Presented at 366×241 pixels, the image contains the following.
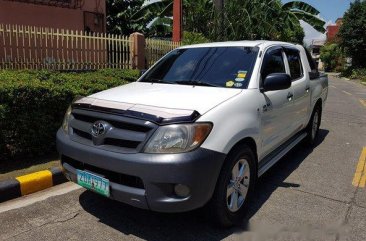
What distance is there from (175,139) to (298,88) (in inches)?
113

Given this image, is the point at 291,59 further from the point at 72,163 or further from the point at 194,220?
the point at 72,163

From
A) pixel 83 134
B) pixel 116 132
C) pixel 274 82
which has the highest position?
pixel 274 82

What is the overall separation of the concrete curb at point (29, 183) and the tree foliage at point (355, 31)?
32176 mm

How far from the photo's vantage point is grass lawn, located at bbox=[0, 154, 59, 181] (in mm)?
4828

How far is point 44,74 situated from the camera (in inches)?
237

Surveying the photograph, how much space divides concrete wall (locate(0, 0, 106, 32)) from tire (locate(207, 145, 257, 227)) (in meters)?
11.6

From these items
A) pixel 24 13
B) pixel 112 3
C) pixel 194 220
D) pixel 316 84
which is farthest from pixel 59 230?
pixel 112 3

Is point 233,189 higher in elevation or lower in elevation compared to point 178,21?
lower

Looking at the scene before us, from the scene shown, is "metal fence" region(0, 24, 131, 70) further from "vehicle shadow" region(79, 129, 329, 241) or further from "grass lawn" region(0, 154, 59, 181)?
"vehicle shadow" region(79, 129, 329, 241)

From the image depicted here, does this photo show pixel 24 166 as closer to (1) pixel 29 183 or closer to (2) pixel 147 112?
(1) pixel 29 183

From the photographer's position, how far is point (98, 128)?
3.44m

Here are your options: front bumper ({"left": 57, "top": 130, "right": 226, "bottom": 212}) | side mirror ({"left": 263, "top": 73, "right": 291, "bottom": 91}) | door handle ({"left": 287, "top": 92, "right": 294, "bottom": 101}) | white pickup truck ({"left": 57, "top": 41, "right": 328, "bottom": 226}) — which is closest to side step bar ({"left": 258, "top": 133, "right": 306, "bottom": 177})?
white pickup truck ({"left": 57, "top": 41, "right": 328, "bottom": 226})

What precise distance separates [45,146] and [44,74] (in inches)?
47.9

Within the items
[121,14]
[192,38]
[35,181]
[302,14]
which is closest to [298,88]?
[35,181]
